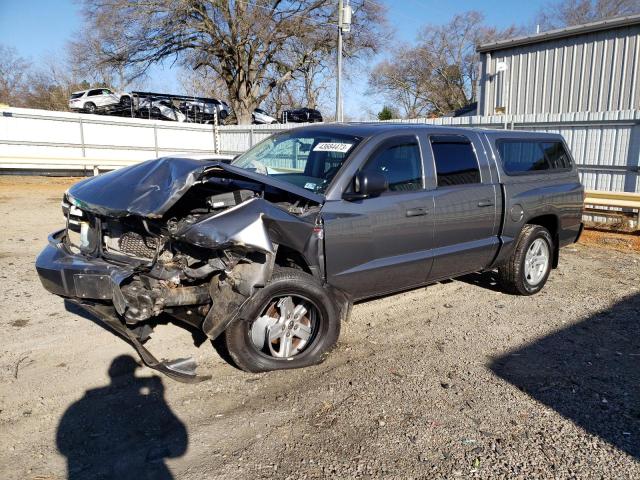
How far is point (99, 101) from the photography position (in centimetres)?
2741

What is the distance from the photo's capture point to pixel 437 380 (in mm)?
3697

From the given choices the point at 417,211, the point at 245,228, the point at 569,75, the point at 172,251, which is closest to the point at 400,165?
the point at 417,211

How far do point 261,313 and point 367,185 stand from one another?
1.25 m

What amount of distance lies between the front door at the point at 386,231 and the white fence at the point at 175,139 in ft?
26.3

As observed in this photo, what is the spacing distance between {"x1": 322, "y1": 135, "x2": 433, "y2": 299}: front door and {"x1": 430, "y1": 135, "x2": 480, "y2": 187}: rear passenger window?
0.81 ft

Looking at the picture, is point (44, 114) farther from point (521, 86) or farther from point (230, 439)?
point (230, 439)

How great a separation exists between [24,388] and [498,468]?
311 cm

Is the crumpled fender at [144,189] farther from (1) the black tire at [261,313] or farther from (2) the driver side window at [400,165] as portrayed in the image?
(2) the driver side window at [400,165]

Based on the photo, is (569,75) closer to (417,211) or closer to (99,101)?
(417,211)

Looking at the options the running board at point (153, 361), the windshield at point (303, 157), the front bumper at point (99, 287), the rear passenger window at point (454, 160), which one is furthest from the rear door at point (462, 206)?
the front bumper at point (99, 287)

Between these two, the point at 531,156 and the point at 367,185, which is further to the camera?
the point at 531,156

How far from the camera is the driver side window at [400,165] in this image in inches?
168

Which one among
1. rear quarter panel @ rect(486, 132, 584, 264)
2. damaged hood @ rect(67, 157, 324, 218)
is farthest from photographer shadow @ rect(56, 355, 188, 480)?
rear quarter panel @ rect(486, 132, 584, 264)

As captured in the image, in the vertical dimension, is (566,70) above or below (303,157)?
above
